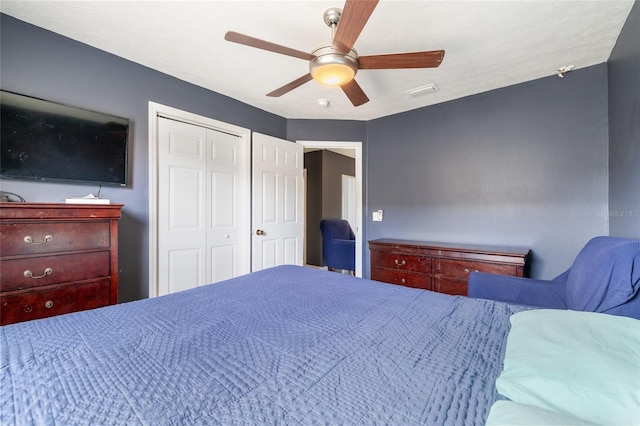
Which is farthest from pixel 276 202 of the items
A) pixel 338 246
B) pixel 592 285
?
pixel 592 285

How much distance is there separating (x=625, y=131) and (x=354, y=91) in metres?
1.89

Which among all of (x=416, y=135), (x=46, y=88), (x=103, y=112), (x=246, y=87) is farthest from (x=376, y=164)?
(x=46, y=88)

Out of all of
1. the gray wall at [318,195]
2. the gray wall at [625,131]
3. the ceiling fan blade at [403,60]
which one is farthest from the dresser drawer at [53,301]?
the gray wall at [318,195]

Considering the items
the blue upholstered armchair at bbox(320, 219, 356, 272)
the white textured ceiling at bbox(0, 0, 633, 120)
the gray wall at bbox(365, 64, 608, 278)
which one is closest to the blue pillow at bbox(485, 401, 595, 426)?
the white textured ceiling at bbox(0, 0, 633, 120)

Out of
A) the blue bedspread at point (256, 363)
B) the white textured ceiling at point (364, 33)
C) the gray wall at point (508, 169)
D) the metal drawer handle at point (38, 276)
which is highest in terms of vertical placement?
the white textured ceiling at point (364, 33)

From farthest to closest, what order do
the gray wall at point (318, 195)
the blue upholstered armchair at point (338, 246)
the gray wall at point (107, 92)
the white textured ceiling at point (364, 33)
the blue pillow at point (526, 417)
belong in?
the gray wall at point (318, 195)
the blue upholstered armchair at point (338, 246)
the gray wall at point (107, 92)
the white textured ceiling at point (364, 33)
the blue pillow at point (526, 417)

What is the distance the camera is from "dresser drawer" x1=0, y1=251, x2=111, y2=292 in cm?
155

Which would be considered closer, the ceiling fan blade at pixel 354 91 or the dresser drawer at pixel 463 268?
the ceiling fan blade at pixel 354 91

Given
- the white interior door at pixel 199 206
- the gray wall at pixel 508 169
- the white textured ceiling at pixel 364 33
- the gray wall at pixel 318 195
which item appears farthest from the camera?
the gray wall at pixel 318 195

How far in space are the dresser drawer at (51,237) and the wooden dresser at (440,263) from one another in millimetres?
2618

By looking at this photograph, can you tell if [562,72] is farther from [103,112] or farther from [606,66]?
[103,112]

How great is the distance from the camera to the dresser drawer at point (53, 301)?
5.11 ft

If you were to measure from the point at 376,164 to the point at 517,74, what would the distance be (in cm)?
176

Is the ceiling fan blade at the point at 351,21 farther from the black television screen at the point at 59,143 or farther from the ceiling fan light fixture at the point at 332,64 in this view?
the black television screen at the point at 59,143
